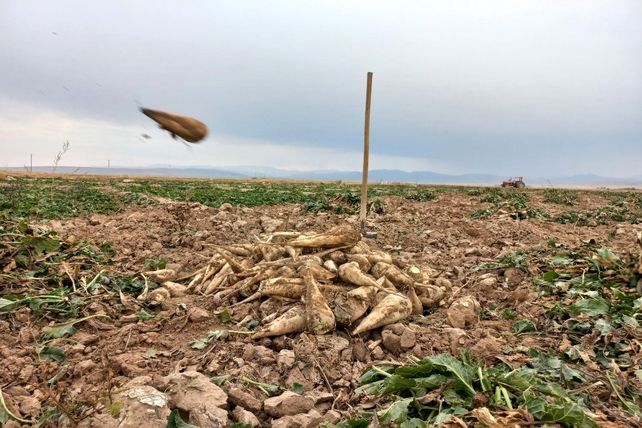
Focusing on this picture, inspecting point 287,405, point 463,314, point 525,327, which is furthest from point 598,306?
point 287,405

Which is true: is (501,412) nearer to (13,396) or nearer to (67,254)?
(13,396)

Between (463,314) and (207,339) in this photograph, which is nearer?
(207,339)

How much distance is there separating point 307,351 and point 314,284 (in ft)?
2.35

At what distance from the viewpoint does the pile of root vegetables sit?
334 cm

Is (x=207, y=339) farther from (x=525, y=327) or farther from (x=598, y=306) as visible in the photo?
(x=598, y=306)

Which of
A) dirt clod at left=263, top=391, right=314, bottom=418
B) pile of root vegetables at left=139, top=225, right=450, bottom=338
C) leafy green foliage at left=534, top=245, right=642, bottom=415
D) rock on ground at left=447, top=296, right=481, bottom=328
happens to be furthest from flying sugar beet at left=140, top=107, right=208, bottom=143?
leafy green foliage at left=534, top=245, right=642, bottom=415

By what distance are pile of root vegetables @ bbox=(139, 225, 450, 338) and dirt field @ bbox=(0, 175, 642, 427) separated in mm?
91

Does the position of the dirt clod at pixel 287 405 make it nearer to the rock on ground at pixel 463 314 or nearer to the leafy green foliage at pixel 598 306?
the leafy green foliage at pixel 598 306

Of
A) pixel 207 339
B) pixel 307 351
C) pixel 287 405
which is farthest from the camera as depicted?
pixel 207 339

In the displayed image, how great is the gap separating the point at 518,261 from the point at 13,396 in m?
4.72

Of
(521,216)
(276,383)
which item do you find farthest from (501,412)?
(521,216)

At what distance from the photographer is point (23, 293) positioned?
3.77 m

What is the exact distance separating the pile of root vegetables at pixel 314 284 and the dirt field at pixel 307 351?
9cm

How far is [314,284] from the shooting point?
3.56 m
